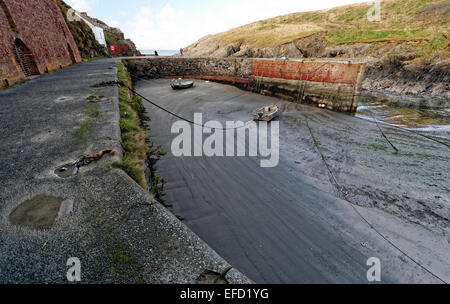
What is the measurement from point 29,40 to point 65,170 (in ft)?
60.6

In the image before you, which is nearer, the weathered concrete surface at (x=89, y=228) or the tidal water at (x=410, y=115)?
the weathered concrete surface at (x=89, y=228)

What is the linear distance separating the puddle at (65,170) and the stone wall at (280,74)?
62.4 ft

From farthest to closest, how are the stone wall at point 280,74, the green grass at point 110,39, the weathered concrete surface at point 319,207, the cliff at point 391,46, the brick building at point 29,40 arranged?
the green grass at point 110,39
the cliff at point 391,46
the stone wall at point 280,74
the brick building at point 29,40
the weathered concrete surface at point 319,207

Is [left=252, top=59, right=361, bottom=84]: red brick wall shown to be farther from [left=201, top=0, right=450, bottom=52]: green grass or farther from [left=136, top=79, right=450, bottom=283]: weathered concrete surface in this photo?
[left=201, top=0, right=450, bottom=52]: green grass

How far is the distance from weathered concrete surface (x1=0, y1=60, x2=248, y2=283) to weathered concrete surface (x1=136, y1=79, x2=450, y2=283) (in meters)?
2.57

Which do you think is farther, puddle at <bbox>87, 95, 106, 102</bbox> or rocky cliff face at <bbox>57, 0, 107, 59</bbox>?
rocky cliff face at <bbox>57, 0, 107, 59</bbox>

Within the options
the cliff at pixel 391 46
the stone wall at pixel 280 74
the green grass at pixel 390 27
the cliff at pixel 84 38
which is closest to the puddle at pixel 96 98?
the stone wall at pixel 280 74

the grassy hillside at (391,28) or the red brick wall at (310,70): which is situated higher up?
the grassy hillside at (391,28)

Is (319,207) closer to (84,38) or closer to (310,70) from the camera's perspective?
(310,70)

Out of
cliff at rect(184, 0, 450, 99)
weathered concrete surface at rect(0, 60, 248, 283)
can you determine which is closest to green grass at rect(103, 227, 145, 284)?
weathered concrete surface at rect(0, 60, 248, 283)

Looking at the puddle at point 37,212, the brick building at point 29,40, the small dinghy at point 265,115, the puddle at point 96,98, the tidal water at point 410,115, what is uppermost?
the brick building at point 29,40

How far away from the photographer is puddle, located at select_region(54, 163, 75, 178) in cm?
462

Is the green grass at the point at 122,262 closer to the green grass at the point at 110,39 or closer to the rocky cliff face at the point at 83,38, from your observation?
the rocky cliff face at the point at 83,38

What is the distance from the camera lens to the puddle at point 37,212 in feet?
11.1
